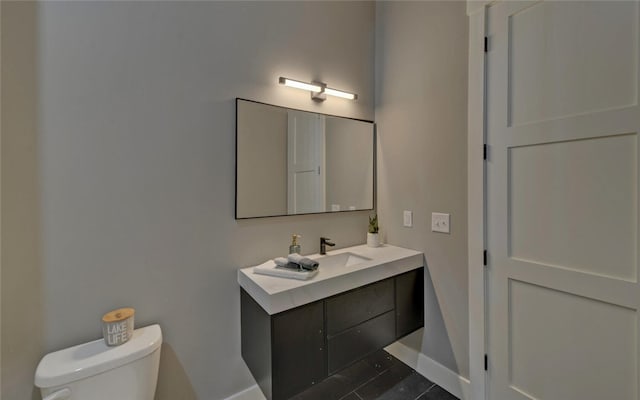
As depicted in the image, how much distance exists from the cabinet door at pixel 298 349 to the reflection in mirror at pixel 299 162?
641mm

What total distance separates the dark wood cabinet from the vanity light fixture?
1308 millimetres

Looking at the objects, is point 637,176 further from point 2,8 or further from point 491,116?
point 2,8

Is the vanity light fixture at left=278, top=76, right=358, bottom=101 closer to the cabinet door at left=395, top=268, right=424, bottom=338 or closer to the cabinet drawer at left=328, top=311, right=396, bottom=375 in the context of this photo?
the cabinet door at left=395, top=268, right=424, bottom=338

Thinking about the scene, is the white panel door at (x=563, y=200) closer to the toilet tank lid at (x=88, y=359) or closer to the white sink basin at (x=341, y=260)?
the white sink basin at (x=341, y=260)

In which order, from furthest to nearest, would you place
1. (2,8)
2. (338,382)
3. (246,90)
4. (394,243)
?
1. (394,243)
2. (338,382)
3. (246,90)
4. (2,8)

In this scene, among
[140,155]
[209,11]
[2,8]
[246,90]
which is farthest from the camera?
[246,90]

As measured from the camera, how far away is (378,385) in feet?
6.33

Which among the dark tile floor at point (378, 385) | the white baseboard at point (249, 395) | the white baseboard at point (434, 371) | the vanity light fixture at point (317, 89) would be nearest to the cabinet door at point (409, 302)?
the white baseboard at point (434, 371)

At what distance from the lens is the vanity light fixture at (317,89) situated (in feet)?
5.84

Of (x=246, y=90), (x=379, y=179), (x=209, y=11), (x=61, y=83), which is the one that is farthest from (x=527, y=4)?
(x=61, y=83)

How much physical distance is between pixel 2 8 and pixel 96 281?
117 cm

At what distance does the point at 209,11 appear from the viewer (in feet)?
5.03

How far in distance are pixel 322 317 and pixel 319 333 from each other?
8 centimetres

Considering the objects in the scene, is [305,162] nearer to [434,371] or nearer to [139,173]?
[139,173]
